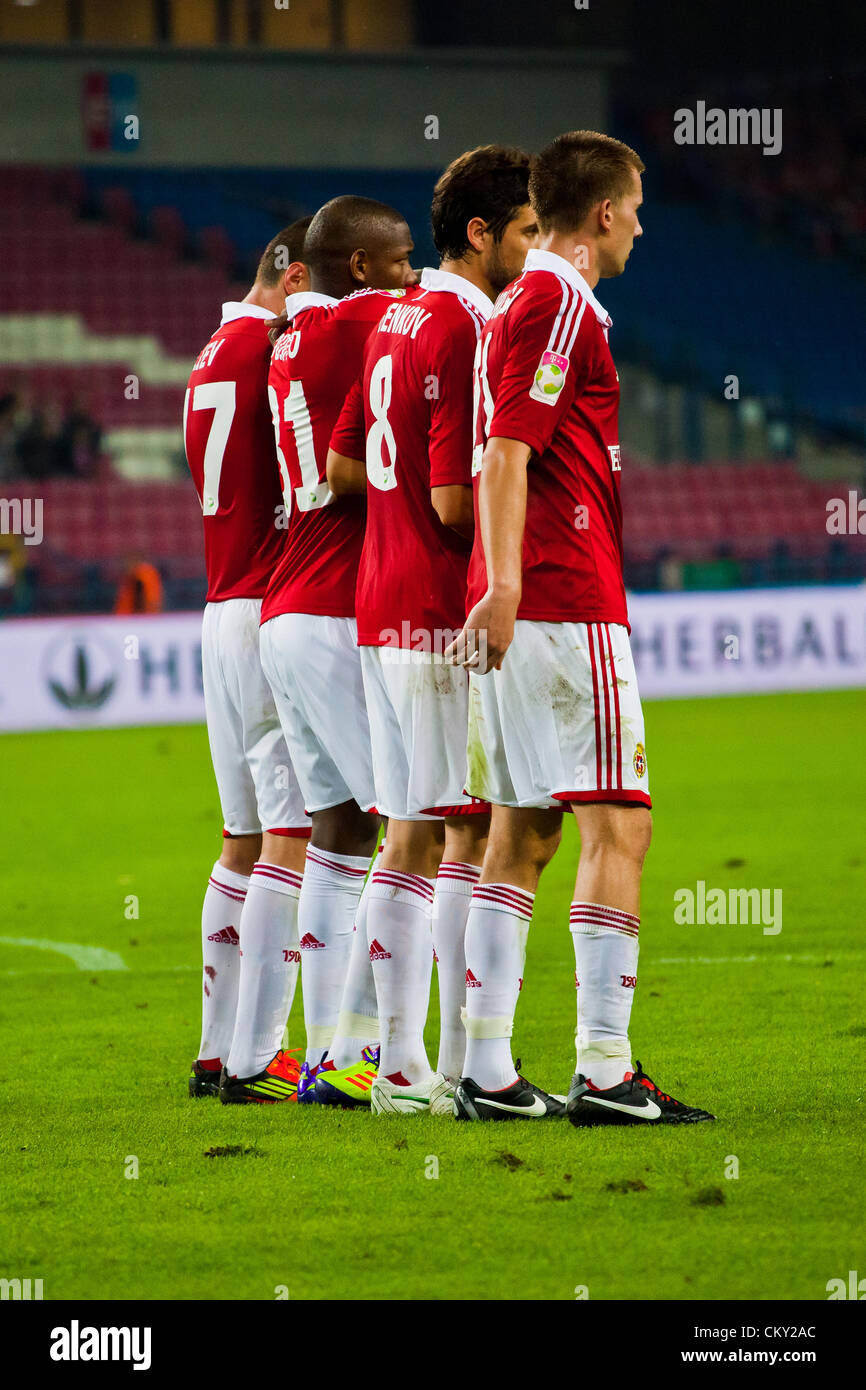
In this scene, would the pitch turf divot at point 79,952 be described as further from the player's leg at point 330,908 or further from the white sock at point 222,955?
the player's leg at point 330,908

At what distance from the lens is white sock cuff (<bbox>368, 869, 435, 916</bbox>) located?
15.0 ft

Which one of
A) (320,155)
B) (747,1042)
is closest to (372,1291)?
(747,1042)

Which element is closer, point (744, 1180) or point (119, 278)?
point (744, 1180)

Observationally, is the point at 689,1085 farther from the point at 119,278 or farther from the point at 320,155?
the point at 320,155

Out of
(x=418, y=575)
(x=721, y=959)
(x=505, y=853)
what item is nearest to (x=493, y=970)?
(x=505, y=853)

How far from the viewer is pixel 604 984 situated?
420cm

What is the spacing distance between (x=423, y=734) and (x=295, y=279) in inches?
56.5

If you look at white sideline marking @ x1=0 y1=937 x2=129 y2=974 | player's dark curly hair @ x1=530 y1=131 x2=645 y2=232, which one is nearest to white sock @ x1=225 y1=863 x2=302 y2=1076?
player's dark curly hair @ x1=530 y1=131 x2=645 y2=232

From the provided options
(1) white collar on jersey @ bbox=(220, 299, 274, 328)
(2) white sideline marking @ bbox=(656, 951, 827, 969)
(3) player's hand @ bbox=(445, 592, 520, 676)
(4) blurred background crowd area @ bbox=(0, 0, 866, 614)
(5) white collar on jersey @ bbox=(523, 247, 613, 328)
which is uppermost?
(4) blurred background crowd area @ bbox=(0, 0, 866, 614)

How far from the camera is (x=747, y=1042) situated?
17.4ft

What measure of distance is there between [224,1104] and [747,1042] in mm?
1533

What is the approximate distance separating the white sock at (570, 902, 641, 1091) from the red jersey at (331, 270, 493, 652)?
0.80 m

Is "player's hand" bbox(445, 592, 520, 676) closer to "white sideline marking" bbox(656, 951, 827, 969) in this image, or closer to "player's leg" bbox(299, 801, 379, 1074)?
"player's leg" bbox(299, 801, 379, 1074)

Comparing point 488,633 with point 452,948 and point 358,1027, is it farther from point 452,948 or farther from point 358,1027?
point 358,1027
